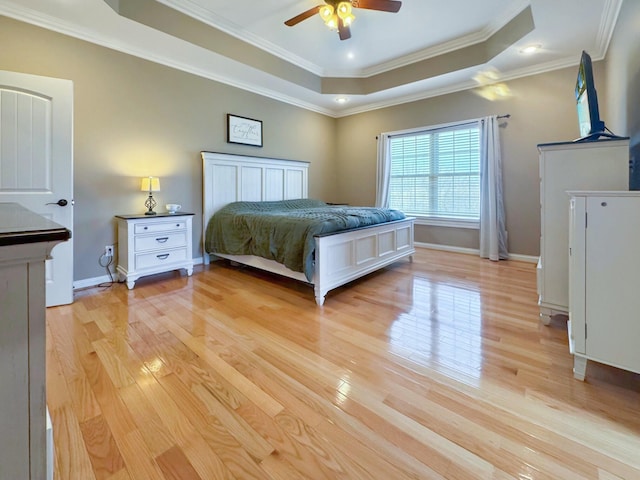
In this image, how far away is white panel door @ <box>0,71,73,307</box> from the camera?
234cm

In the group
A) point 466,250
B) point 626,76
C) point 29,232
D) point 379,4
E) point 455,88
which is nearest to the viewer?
point 29,232

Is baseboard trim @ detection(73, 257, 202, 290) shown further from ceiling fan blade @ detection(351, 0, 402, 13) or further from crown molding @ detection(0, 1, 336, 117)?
ceiling fan blade @ detection(351, 0, 402, 13)

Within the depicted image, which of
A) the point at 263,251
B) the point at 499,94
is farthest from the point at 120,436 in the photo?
the point at 499,94

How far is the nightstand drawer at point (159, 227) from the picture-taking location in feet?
9.91

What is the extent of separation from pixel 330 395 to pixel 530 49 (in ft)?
14.0

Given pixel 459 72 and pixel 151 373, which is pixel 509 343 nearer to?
pixel 151 373

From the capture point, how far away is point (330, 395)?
4.66 ft

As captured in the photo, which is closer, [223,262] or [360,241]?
[360,241]

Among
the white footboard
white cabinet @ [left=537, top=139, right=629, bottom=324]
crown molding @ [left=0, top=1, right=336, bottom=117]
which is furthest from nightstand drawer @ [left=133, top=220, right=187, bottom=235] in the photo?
white cabinet @ [left=537, top=139, right=629, bottom=324]

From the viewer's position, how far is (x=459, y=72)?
13.0 ft

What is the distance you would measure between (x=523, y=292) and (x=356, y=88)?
3.87m

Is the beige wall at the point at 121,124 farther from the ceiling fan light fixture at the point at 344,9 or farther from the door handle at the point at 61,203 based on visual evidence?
the ceiling fan light fixture at the point at 344,9

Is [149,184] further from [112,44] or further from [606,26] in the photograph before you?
[606,26]

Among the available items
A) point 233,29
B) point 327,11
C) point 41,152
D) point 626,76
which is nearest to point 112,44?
point 233,29
